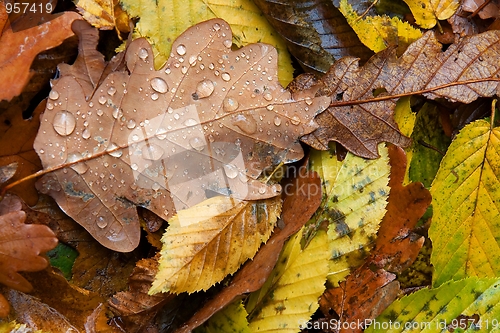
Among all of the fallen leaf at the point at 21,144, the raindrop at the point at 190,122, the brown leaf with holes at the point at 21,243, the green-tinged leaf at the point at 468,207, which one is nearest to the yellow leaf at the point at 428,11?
the green-tinged leaf at the point at 468,207

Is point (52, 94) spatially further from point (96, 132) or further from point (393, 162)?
point (393, 162)

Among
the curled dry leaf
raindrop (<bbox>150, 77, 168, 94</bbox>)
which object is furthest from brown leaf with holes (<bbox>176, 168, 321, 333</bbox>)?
raindrop (<bbox>150, 77, 168, 94</bbox>)

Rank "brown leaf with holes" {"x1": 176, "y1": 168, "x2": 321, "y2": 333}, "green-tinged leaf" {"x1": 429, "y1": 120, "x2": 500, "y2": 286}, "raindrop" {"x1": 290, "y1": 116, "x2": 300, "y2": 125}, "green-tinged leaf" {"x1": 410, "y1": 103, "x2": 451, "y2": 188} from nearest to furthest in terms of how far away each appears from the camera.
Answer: "brown leaf with holes" {"x1": 176, "y1": 168, "x2": 321, "y2": 333}, "raindrop" {"x1": 290, "y1": 116, "x2": 300, "y2": 125}, "green-tinged leaf" {"x1": 429, "y1": 120, "x2": 500, "y2": 286}, "green-tinged leaf" {"x1": 410, "y1": 103, "x2": 451, "y2": 188}

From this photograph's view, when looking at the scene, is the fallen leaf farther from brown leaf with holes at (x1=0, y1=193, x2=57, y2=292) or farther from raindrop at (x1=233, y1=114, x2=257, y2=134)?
raindrop at (x1=233, y1=114, x2=257, y2=134)

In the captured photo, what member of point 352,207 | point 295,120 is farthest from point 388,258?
point 295,120

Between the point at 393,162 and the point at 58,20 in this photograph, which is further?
the point at 393,162

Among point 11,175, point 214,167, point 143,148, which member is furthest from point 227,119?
point 11,175

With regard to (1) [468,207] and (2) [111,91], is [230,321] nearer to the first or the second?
(2) [111,91]

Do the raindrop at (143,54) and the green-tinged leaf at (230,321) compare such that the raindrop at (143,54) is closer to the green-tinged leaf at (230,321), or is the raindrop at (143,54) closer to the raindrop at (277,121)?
the raindrop at (277,121)

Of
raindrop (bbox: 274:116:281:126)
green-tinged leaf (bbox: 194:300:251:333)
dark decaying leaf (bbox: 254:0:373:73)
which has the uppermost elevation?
dark decaying leaf (bbox: 254:0:373:73)
